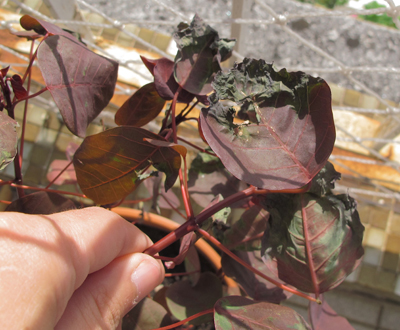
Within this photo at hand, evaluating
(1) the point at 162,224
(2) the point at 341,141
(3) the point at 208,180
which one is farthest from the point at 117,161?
(2) the point at 341,141

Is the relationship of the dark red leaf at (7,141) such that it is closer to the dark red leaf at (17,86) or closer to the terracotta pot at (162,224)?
the dark red leaf at (17,86)

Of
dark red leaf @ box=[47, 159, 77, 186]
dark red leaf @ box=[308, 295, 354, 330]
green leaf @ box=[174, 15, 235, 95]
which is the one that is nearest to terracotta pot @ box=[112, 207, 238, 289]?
dark red leaf @ box=[47, 159, 77, 186]

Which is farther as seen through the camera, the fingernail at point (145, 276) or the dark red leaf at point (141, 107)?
the dark red leaf at point (141, 107)

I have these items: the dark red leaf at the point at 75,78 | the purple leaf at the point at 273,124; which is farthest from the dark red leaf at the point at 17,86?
the purple leaf at the point at 273,124

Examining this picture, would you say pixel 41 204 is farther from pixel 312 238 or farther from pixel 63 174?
pixel 312 238

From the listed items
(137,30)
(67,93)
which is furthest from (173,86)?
(137,30)

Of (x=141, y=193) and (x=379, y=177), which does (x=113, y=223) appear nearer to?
(x=141, y=193)

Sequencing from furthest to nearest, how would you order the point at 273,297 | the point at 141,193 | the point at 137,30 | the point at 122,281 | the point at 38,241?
1. the point at 137,30
2. the point at 141,193
3. the point at 273,297
4. the point at 122,281
5. the point at 38,241

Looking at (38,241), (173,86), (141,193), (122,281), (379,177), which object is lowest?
(141,193)
